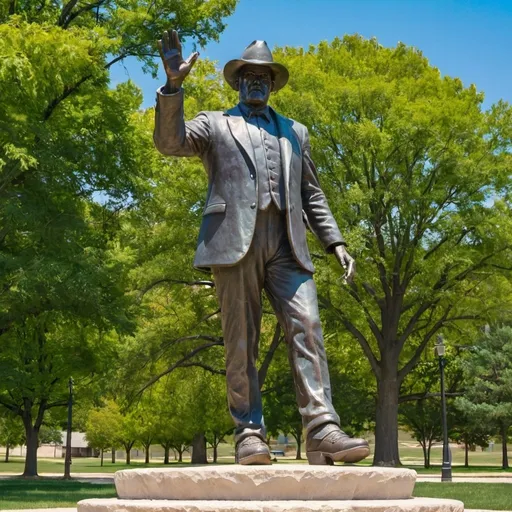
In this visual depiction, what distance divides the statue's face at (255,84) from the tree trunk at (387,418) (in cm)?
2081

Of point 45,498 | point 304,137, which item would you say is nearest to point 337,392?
point 45,498

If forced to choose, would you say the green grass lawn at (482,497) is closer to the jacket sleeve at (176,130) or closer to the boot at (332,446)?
the boot at (332,446)

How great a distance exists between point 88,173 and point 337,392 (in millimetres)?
19540

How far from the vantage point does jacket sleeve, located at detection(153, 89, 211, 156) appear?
5.65 metres

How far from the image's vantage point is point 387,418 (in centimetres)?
2670

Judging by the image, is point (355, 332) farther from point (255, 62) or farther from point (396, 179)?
point (255, 62)

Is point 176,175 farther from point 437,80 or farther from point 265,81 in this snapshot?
point 265,81

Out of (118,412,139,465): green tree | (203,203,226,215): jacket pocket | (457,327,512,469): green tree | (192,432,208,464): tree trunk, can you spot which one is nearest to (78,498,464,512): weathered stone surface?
(203,203,226,215): jacket pocket

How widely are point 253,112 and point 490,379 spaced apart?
34860 millimetres

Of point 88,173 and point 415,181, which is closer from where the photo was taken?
point 88,173

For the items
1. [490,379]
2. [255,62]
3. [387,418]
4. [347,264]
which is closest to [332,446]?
[347,264]

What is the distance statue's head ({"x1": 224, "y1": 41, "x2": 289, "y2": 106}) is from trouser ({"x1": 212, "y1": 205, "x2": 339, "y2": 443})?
870 mm

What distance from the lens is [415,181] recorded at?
2525cm

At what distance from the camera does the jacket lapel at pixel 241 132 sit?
610cm
